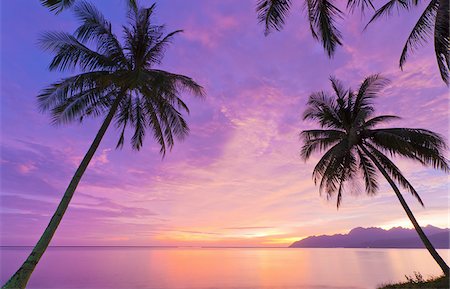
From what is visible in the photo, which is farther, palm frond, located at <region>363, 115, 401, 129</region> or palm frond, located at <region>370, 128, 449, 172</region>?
palm frond, located at <region>363, 115, 401, 129</region>

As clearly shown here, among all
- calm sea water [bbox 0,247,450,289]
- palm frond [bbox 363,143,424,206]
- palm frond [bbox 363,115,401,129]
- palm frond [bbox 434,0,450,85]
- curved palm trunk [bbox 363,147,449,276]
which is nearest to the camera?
palm frond [bbox 434,0,450,85]

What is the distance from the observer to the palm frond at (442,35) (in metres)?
8.40

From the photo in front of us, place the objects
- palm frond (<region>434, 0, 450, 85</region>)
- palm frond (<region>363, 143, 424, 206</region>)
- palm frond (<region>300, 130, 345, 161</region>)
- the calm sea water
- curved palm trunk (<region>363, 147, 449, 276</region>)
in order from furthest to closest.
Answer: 1. the calm sea water
2. palm frond (<region>300, 130, 345, 161</region>)
3. palm frond (<region>363, 143, 424, 206</region>)
4. curved palm trunk (<region>363, 147, 449, 276</region>)
5. palm frond (<region>434, 0, 450, 85</region>)

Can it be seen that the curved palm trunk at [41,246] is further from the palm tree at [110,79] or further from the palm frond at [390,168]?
the palm frond at [390,168]

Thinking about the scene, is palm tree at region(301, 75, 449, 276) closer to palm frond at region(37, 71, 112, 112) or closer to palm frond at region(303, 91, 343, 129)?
palm frond at region(303, 91, 343, 129)

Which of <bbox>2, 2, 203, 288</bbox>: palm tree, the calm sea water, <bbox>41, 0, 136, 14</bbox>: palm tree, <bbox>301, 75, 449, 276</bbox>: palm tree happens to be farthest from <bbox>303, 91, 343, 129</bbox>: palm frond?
the calm sea water

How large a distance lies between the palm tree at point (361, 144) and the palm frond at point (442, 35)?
6.42 m

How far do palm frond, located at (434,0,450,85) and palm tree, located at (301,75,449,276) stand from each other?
642 cm

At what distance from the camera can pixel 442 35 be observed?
8.90m

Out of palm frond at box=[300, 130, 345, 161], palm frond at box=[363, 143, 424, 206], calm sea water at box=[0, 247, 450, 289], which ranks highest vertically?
palm frond at box=[300, 130, 345, 161]

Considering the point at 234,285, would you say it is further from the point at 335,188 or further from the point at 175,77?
the point at 175,77

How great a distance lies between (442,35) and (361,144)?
29.8 ft

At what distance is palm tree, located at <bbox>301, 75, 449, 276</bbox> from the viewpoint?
15.3m

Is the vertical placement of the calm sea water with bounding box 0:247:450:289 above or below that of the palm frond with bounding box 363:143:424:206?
below
